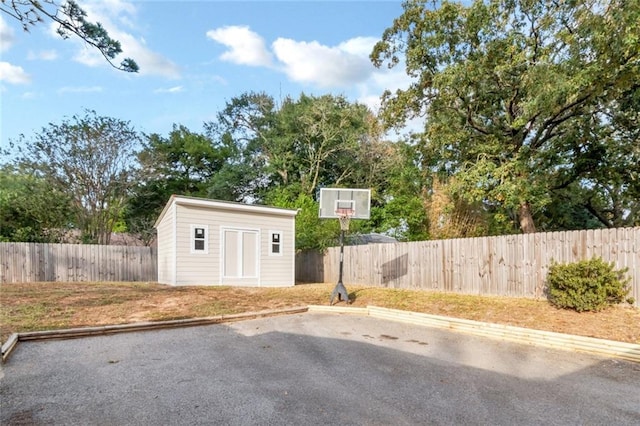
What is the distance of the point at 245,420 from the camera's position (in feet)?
9.23

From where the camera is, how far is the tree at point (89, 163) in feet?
55.4

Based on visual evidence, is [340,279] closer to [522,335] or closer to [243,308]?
[243,308]

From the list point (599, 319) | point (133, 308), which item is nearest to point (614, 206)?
point (599, 319)

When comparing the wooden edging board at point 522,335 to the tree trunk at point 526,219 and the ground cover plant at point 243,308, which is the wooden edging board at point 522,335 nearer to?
the ground cover plant at point 243,308

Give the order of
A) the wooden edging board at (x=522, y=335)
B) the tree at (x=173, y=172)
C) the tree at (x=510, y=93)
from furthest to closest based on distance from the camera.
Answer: the tree at (x=173, y=172)
the tree at (x=510, y=93)
the wooden edging board at (x=522, y=335)

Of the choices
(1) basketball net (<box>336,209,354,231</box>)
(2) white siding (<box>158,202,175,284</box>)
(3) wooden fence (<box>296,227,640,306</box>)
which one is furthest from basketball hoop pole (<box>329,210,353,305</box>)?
(2) white siding (<box>158,202,175,284</box>)

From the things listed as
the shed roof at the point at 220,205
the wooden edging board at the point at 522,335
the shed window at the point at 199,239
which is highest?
the shed roof at the point at 220,205

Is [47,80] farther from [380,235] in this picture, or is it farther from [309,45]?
[380,235]

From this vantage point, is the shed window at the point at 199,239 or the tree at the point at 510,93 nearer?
the tree at the point at 510,93

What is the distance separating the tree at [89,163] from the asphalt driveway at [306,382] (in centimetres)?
1477

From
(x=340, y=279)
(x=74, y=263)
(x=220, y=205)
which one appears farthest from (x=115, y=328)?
(x=74, y=263)

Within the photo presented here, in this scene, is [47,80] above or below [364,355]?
above

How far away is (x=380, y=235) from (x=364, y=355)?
54.5 ft

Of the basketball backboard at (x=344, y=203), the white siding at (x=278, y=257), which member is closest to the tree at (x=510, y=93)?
the basketball backboard at (x=344, y=203)
